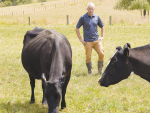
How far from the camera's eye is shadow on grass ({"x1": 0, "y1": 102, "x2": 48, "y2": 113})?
5.54 meters

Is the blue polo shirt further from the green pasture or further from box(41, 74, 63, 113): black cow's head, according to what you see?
box(41, 74, 63, 113): black cow's head

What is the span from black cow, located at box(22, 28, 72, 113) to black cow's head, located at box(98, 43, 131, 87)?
99 centimetres

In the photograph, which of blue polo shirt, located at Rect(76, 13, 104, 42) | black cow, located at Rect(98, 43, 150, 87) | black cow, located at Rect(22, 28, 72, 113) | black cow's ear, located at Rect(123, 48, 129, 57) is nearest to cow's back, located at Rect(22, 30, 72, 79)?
black cow, located at Rect(22, 28, 72, 113)

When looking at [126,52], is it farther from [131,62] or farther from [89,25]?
[89,25]

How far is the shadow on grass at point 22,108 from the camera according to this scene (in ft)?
18.2

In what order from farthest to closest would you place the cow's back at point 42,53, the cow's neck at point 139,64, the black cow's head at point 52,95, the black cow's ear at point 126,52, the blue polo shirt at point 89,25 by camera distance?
1. the blue polo shirt at point 89,25
2. the cow's back at point 42,53
3. the cow's neck at point 139,64
4. the black cow's ear at point 126,52
5. the black cow's head at point 52,95

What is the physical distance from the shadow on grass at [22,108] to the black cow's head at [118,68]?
1835mm

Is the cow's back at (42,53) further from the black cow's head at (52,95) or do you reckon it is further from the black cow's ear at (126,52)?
the black cow's ear at (126,52)

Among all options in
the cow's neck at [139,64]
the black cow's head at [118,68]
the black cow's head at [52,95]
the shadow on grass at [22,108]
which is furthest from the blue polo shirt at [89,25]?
the black cow's head at [52,95]

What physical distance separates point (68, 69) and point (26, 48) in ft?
5.42

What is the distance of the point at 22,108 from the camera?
18.7ft

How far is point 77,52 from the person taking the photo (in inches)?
508

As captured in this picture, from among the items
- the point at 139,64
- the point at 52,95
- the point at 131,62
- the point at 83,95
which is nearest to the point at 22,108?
the point at 83,95

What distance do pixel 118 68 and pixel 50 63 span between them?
5.02ft
